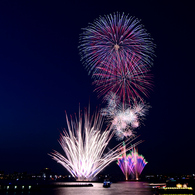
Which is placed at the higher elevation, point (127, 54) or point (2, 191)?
point (127, 54)

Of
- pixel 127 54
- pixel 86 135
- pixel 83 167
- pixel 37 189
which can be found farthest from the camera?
pixel 37 189

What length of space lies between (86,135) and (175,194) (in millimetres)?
19803

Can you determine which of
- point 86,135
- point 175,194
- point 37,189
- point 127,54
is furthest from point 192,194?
point 37,189

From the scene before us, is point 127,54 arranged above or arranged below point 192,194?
above

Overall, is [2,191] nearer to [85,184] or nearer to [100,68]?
[85,184]

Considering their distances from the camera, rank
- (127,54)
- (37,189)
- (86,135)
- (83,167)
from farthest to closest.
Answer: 1. (37,189)
2. (83,167)
3. (86,135)
4. (127,54)

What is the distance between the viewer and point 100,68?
34562mm

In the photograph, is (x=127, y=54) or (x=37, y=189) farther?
A: (x=37, y=189)

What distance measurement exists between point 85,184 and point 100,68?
50.3m

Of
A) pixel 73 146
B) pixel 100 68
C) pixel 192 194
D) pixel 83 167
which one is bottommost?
pixel 192 194

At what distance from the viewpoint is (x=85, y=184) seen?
7581cm

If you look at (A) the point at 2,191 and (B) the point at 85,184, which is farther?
(B) the point at 85,184

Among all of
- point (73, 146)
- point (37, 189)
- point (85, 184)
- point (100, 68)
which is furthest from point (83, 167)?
Result: point (100, 68)

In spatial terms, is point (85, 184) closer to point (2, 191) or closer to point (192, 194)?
point (2, 191)
